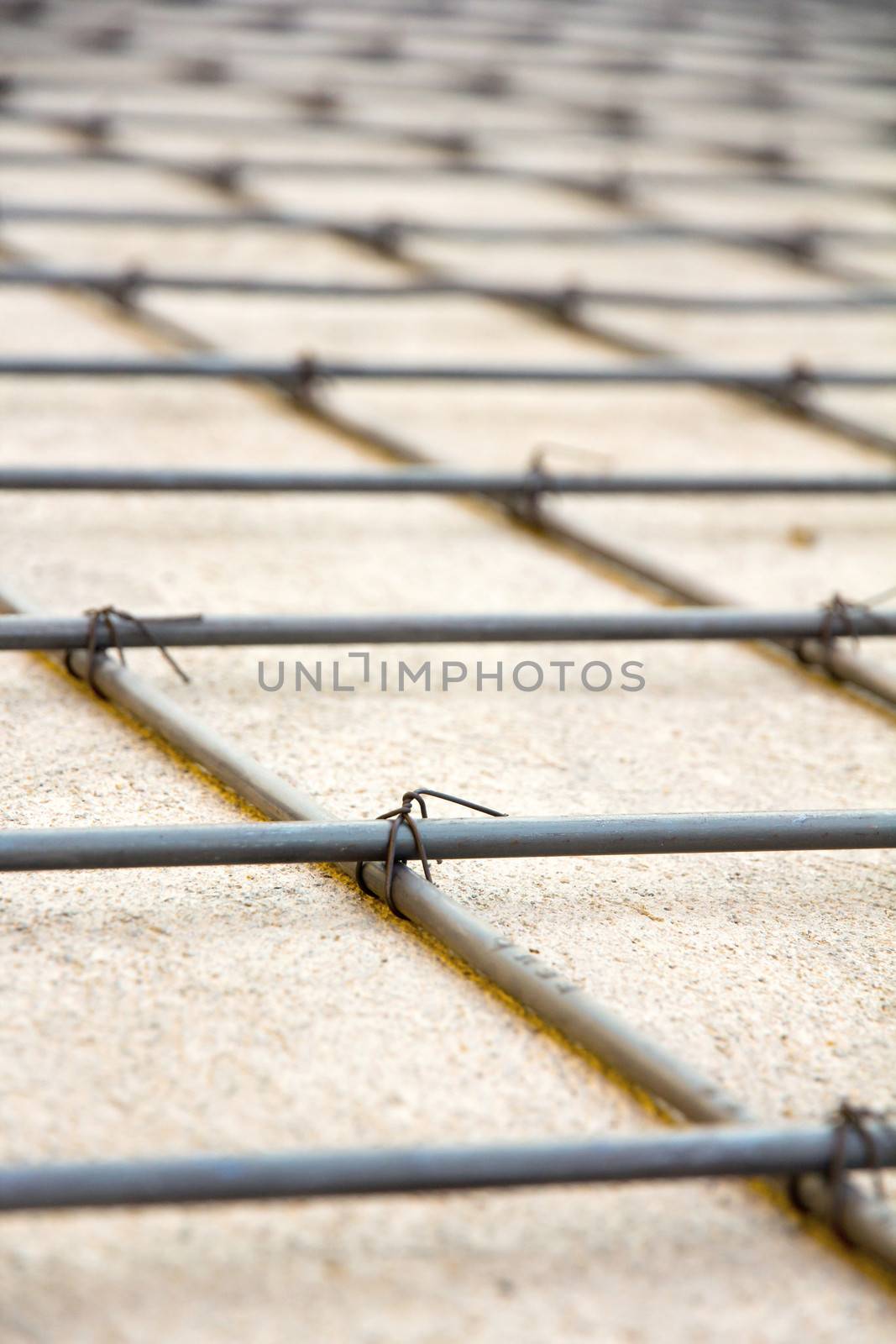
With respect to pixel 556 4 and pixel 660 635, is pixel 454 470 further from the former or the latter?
pixel 556 4

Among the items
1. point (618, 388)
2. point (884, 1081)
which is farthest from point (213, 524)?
point (884, 1081)

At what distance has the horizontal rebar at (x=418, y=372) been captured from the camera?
532cm

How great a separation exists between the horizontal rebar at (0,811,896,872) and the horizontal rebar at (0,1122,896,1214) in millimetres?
747

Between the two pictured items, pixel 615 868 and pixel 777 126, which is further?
pixel 777 126

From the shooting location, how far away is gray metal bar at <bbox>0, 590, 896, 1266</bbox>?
7.48 feet

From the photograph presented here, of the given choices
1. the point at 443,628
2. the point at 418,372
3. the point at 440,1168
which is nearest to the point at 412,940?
the point at 440,1168

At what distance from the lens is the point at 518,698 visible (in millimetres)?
3879

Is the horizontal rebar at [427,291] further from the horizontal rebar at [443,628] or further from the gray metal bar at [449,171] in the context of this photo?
the horizontal rebar at [443,628]

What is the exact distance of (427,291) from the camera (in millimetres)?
6887

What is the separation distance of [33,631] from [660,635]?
177cm

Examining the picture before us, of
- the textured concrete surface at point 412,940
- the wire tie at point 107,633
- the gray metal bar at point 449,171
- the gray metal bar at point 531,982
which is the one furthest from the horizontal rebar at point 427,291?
the gray metal bar at point 531,982

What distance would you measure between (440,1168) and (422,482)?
9.75ft

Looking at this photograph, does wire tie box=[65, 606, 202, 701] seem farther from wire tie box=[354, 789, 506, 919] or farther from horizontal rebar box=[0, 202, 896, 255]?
horizontal rebar box=[0, 202, 896, 255]

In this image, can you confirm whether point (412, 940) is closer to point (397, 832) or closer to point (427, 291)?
point (397, 832)
